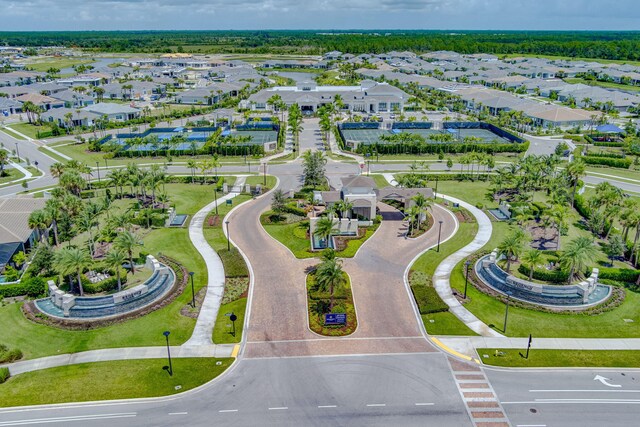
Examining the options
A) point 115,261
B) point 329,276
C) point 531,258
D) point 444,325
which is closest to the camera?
point 444,325

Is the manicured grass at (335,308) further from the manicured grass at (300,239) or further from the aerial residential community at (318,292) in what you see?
the manicured grass at (300,239)

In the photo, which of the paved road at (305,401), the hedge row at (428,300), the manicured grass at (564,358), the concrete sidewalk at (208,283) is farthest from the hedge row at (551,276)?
the concrete sidewalk at (208,283)

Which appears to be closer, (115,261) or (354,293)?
(115,261)

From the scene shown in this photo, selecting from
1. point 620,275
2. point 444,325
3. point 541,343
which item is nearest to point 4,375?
point 444,325

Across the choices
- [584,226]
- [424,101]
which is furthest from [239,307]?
[424,101]

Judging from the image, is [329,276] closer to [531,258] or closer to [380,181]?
[531,258]
